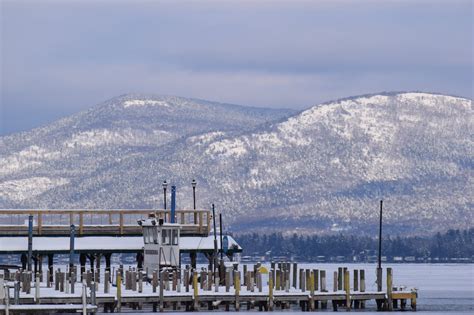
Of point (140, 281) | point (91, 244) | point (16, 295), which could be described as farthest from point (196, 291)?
point (16, 295)

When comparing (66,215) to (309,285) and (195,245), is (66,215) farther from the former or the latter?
(309,285)

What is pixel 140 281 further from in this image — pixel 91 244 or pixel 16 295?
pixel 16 295

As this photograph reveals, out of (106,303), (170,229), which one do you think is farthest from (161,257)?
(106,303)

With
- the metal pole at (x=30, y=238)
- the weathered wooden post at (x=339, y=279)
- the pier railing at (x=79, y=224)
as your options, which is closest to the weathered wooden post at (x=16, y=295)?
the metal pole at (x=30, y=238)

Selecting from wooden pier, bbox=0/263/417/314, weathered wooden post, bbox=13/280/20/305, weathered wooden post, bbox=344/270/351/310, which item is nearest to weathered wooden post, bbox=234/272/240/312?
wooden pier, bbox=0/263/417/314

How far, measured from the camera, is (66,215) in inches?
3848

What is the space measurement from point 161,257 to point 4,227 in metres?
9.40

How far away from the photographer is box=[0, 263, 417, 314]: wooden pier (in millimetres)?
81375

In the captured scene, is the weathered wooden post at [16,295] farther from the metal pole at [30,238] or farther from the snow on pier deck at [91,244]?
the snow on pier deck at [91,244]

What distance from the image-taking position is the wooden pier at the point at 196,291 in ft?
267

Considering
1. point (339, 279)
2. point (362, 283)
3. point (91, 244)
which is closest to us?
point (339, 279)

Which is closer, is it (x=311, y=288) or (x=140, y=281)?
(x=140, y=281)

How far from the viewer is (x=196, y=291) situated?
84250 millimetres

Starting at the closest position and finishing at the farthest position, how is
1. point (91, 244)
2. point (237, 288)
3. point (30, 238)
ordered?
point (237, 288) → point (30, 238) → point (91, 244)
